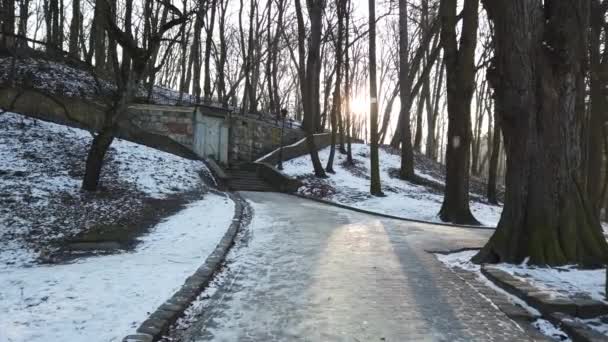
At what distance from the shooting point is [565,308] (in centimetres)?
434

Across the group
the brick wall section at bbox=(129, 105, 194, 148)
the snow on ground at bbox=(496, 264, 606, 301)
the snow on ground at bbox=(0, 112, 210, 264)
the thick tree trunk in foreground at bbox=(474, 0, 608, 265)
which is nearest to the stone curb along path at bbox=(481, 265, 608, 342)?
the snow on ground at bbox=(496, 264, 606, 301)

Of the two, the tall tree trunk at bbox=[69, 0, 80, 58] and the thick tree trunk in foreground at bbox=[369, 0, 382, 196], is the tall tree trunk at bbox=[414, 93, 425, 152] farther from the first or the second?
the tall tree trunk at bbox=[69, 0, 80, 58]

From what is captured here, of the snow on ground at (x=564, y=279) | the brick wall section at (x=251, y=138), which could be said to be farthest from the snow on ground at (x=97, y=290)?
the brick wall section at (x=251, y=138)

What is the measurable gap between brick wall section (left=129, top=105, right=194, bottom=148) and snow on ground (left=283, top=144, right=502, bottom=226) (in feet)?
14.3

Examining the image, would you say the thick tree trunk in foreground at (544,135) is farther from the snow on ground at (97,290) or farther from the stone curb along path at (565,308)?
the snow on ground at (97,290)

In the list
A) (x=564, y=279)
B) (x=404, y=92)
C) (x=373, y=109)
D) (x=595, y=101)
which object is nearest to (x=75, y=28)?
(x=373, y=109)

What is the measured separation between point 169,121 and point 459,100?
39.0 feet

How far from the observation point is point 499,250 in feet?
21.4

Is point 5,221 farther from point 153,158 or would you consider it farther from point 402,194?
point 402,194

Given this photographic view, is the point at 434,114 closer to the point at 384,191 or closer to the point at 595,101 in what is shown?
the point at 384,191

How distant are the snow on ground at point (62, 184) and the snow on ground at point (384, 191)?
423cm

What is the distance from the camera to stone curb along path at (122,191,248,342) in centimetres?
365

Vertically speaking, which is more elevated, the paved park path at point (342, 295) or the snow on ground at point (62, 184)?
the snow on ground at point (62, 184)

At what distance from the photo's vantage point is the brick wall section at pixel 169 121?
62.2 feet
